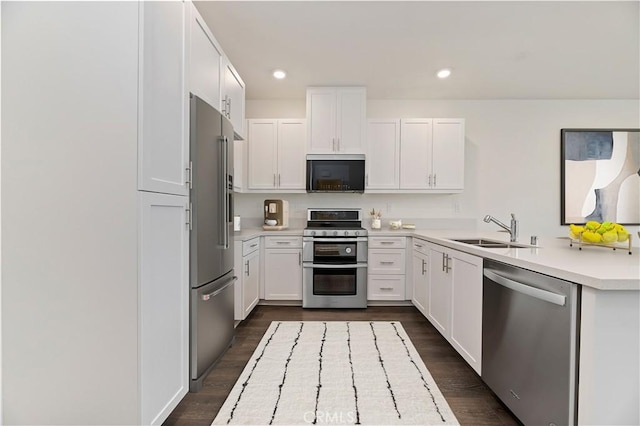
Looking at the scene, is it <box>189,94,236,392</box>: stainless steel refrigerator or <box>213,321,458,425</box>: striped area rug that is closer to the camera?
<box>213,321,458,425</box>: striped area rug

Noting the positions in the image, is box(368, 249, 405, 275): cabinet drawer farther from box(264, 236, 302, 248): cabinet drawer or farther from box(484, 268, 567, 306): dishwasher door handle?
box(484, 268, 567, 306): dishwasher door handle

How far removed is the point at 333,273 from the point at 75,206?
2.73 m

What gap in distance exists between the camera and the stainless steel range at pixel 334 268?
3711mm

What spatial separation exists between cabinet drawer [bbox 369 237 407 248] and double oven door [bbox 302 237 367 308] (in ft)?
0.40

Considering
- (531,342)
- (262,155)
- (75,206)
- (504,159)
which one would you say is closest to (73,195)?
(75,206)

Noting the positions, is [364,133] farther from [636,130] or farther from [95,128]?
[636,130]

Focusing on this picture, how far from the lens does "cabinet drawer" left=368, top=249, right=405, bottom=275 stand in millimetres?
3787

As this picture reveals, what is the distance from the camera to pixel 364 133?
395 cm

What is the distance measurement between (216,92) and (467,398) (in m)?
2.61

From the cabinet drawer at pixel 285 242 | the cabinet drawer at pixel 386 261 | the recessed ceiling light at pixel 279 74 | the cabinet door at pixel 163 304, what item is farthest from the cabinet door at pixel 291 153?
the cabinet door at pixel 163 304

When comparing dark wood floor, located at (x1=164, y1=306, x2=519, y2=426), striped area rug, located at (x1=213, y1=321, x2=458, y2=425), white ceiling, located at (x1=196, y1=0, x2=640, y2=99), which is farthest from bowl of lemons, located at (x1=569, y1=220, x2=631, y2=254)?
white ceiling, located at (x1=196, y1=0, x2=640, y2=99)

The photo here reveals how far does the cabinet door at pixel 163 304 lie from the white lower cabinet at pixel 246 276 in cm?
120

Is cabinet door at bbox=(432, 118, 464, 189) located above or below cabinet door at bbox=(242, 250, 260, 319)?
above

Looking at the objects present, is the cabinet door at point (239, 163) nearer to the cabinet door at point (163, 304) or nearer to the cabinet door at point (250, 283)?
the cabinet door at point (250, 283)
